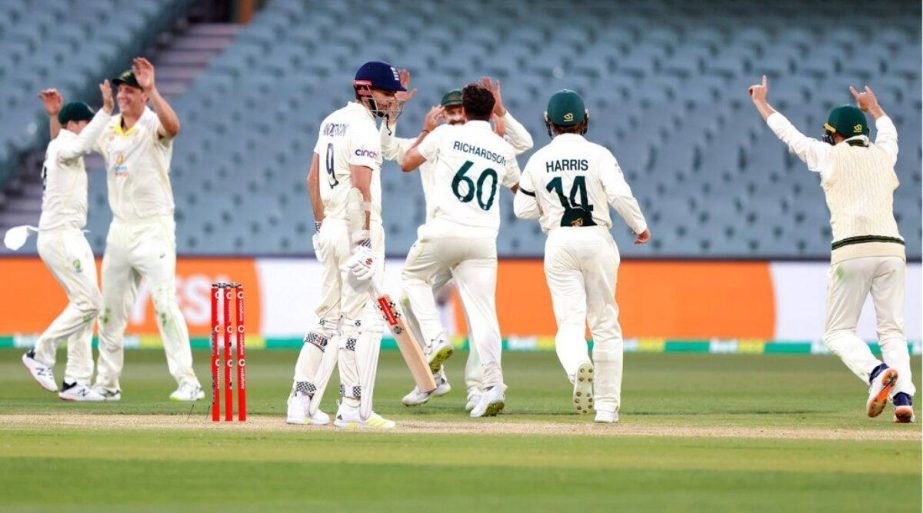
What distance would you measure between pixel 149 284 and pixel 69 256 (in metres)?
1.03

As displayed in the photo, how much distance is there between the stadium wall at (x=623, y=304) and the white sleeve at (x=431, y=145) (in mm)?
8602

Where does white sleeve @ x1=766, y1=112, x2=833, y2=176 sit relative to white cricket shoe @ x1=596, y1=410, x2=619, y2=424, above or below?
above

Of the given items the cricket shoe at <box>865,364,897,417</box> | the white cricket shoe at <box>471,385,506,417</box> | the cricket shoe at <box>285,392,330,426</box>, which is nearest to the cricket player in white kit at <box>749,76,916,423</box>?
the cricket shoe at <box>865,364,897,417</box>

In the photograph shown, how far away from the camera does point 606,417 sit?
1119 cm

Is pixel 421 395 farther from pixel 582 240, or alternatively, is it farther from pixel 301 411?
pixel 582 240

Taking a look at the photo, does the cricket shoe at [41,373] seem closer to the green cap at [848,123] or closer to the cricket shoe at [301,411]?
the cricket shoe at [301,411]

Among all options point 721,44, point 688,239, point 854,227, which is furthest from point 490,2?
point 854,227

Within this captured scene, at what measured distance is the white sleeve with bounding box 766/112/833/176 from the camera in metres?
11.4

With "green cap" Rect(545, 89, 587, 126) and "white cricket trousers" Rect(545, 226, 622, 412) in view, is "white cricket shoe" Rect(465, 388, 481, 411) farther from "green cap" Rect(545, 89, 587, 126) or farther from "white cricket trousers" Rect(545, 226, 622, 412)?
"green cap" Rect(545, 89, 587, 126)

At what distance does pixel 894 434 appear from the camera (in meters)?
10.5

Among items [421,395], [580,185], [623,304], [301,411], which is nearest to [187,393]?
[421,395]

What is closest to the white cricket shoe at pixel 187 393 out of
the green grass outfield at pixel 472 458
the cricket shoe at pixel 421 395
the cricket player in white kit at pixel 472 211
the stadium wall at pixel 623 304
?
the green grass outfield at pixel 472 458

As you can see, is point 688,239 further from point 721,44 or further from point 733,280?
point 721,44

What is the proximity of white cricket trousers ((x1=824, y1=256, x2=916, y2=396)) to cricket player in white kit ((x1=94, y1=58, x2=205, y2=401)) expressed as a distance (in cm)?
491
